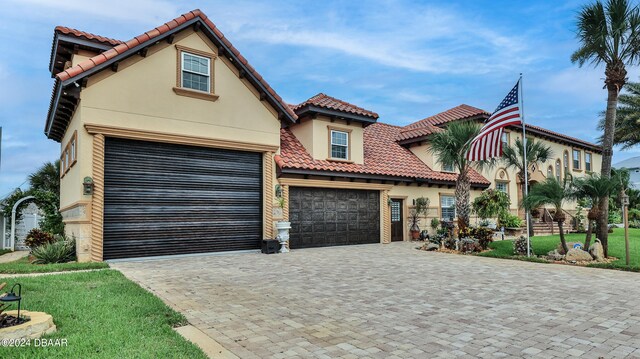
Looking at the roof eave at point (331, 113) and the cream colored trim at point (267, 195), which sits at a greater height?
the roof eave at point (331, 113)

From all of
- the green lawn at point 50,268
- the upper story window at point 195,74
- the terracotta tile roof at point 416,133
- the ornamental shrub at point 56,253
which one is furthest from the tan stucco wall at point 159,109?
the terracotta tile roof at point 416,133

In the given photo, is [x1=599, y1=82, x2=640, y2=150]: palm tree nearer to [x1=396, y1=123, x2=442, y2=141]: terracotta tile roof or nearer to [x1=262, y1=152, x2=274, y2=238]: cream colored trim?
[x1=396, y1=123, x2=442, y2=141]: terracotta tile roof

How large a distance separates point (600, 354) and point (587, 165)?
36563mm

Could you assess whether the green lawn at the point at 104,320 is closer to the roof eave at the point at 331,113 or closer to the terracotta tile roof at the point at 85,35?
the terracotta tile roof at the point at 85,35

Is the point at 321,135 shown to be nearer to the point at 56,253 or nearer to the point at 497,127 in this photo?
the point at 497,127

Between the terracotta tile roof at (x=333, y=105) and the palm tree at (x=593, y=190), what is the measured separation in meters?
9.26

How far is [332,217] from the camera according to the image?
17812 millimetres

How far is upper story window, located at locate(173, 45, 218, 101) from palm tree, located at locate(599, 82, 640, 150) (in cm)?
2955

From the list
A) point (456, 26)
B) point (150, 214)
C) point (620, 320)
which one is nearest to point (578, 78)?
point (456, 26)

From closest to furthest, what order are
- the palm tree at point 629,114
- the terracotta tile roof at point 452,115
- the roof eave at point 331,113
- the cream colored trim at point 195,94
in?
Answer: the cream colored trim at point 195,94, the roof eave at point 331,113, the terracotta tile roof at point 452,115, the palm tree at point 629,114

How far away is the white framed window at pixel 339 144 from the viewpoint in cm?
1852

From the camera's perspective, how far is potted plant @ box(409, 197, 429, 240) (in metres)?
21.2

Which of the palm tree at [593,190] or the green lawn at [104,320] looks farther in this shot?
the palm tree at [593,190]

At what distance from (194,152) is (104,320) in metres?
9.15
